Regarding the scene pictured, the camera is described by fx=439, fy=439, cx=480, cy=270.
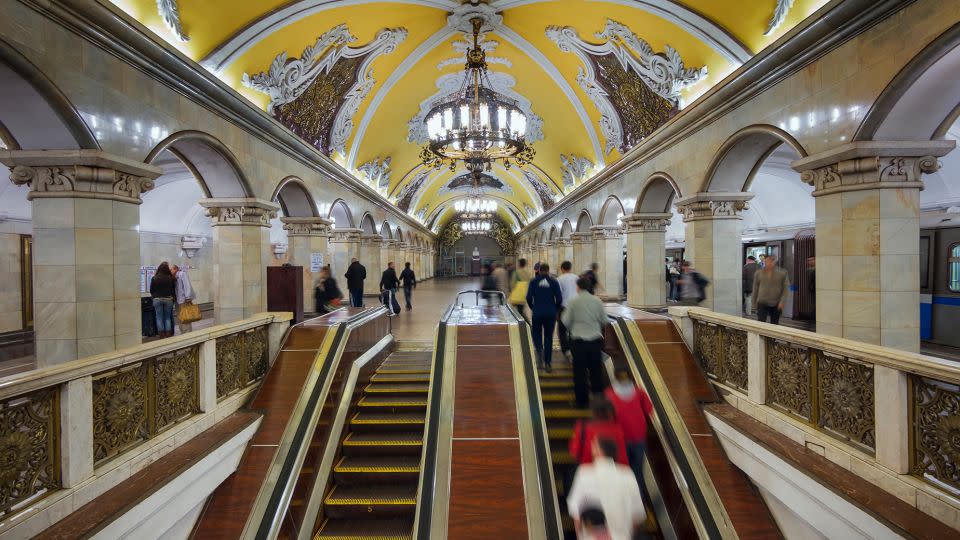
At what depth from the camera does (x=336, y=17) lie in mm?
8055

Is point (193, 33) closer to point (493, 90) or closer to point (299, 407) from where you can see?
point (299, 407)

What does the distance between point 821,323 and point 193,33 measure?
892 centimetres

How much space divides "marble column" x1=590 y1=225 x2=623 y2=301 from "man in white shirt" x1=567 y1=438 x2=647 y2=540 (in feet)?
37.4

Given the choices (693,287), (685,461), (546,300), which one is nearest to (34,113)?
(546,300)

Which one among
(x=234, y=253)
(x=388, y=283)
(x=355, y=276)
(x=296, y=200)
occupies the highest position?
(x=296, y=200)

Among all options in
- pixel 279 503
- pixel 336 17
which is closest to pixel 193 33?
pixel 336 17

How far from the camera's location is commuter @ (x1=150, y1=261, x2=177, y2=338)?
753 cm

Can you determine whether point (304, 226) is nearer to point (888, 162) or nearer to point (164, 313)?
point (164, 313)

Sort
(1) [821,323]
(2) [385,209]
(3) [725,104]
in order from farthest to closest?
(2) [385,209], (3) [725,104], (1) [821,323]

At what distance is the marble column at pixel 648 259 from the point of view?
10.3 m

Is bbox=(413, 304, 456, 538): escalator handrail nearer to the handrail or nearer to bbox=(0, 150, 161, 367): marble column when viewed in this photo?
the handrail

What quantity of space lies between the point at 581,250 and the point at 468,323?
12439mm

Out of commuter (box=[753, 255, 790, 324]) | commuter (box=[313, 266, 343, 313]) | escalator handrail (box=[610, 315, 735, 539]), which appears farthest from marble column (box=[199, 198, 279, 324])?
commuter (box=[753, 255, 790, 324])

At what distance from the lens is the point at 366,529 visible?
4.08m
